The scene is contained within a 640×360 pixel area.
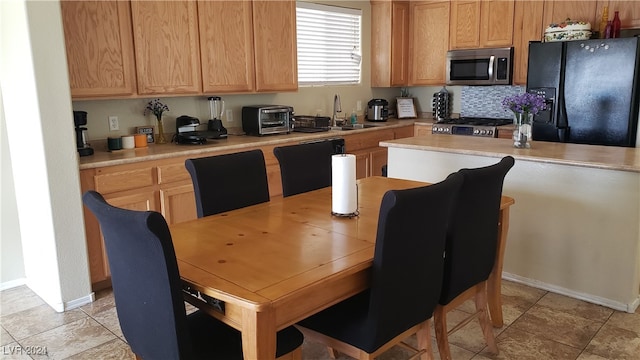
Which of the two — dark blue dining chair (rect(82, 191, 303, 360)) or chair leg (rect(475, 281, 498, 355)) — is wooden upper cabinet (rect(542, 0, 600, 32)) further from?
dark blue dining chair (rect(82, 191, 303, 360))

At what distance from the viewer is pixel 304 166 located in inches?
112

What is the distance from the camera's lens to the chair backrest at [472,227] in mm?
1978

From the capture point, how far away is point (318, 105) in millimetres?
5273

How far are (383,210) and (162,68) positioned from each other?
2.57 metres

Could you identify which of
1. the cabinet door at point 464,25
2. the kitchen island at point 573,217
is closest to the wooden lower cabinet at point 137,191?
the kitchen island at point 573,217

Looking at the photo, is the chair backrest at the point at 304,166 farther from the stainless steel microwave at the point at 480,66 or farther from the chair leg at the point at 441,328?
the stainless steel microwave at the point at 480,66

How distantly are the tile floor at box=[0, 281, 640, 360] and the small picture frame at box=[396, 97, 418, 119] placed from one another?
10.3 feet

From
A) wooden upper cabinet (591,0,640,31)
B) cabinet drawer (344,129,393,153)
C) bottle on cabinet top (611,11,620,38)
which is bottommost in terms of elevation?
cabinet drawer (344,129,393,153)

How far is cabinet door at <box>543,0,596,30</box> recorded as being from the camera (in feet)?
14.3

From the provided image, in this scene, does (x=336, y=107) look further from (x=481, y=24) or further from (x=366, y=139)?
(x=481, y=24)

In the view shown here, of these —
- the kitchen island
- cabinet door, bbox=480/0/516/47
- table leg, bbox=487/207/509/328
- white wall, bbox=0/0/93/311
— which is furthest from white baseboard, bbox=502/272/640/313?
white wall, bbox=0/0/93/311

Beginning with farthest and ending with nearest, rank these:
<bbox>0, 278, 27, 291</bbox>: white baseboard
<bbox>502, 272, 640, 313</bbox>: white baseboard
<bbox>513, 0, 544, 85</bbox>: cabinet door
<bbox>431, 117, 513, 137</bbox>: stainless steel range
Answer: <bbox>431, 117, 513, 137</bbox>: stainless steel range < <bbox>513, 0, 544, 85</bbox>: cabinet door < <bbox>0, 278, 27, 291</bbox>: white baseboard < <bbox>502, 272, 640, 313</bbox>: white baseboard

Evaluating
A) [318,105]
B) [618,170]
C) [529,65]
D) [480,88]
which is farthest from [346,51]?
[618,170]

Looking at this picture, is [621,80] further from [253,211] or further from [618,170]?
[253,211]
